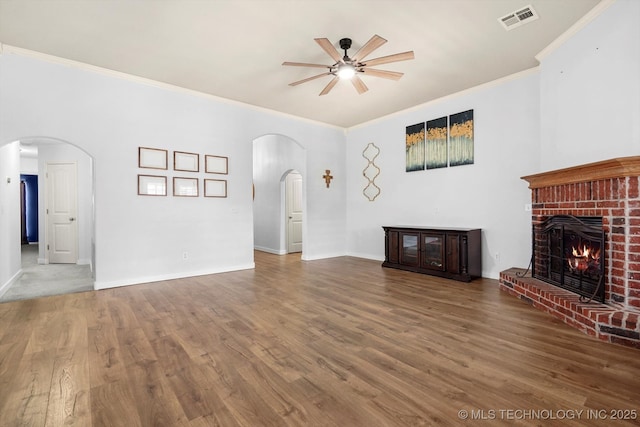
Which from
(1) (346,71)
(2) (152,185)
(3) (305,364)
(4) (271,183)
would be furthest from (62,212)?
(3) (305,364)

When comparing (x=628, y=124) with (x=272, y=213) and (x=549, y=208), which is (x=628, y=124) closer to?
(x=549, y=208)

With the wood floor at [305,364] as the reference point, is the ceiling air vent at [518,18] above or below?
above

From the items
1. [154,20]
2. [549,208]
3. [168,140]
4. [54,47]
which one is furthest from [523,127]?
[54,47]

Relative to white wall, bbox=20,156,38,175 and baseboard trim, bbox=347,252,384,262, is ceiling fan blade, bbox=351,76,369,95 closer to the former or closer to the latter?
baseboard trim, bbox=347,252,384,262

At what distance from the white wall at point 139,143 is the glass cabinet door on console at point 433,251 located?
311cm

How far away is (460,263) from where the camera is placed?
15.1 feet

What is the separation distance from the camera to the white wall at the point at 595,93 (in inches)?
106

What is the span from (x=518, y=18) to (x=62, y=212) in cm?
877

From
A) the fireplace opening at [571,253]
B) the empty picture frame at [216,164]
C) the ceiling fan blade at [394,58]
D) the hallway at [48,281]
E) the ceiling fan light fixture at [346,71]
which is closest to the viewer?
the fireplace opening at [571,253]

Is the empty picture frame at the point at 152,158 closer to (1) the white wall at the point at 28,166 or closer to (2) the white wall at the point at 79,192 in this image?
(2) the white wall at the point at 79,192

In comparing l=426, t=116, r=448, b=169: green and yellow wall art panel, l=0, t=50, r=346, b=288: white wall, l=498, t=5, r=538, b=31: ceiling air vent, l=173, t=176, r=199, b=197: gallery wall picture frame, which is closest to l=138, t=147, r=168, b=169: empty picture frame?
l=0, t=50, r=346, b=288: white wall

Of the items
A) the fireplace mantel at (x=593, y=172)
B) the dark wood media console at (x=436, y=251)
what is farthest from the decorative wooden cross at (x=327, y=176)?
the fireplace mantel at (x=593, y=172)

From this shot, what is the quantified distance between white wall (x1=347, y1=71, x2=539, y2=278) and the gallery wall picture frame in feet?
12.1

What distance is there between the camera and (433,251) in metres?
4.97
